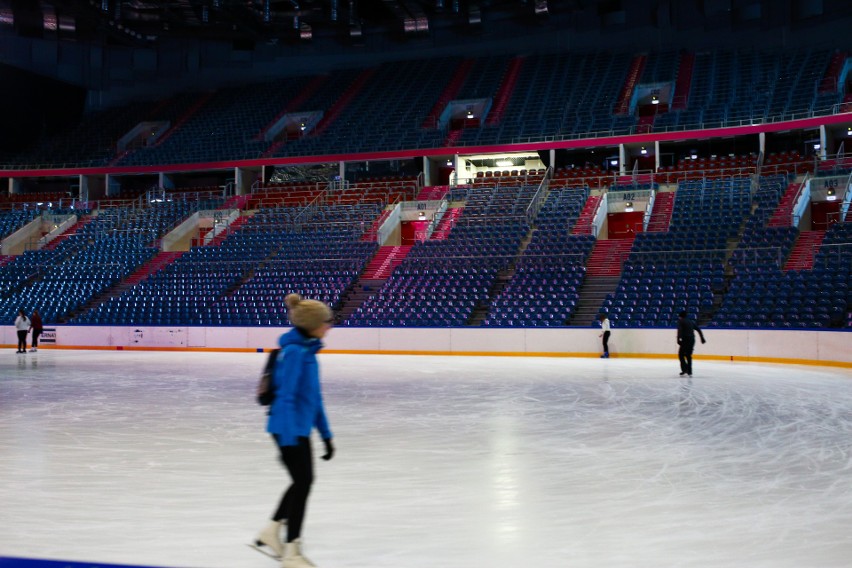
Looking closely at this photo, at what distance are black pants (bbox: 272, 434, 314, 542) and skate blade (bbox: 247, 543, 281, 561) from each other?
0.19 m

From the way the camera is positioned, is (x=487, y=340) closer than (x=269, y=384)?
No

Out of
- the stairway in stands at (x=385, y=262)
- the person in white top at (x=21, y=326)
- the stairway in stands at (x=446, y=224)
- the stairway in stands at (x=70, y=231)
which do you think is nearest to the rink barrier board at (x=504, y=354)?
the person in white top at (x=21, y=326)

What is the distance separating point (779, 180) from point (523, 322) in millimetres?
12323

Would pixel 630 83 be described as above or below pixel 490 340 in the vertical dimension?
above

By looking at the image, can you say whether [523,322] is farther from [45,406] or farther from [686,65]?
[686,65]

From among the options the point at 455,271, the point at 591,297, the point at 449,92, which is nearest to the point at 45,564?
the point at 591,297

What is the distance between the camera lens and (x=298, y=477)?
4379 mm

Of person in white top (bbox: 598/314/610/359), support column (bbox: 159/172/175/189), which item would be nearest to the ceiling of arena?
support column (bbox: 159/172/175/189)

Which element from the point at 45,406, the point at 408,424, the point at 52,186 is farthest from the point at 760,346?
the point at 52,186

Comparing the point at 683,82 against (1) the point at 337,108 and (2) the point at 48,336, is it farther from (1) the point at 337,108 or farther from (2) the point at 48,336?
(2) the point at 48,336

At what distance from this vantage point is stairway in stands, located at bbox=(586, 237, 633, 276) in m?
26.2

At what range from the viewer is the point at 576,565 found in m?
4.30

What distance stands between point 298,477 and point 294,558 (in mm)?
429

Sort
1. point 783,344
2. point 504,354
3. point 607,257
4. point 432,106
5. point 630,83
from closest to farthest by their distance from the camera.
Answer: point 783,344
point 504,354
point 607,257
point 630,83
point 432,106
